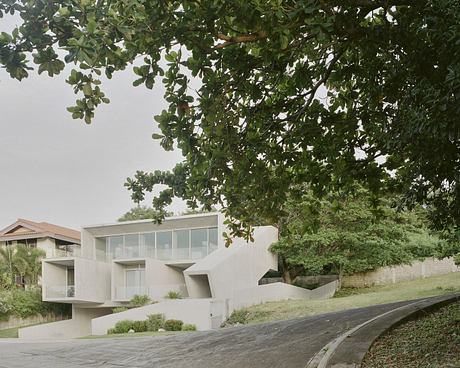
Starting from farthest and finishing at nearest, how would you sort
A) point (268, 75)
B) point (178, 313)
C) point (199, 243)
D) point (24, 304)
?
point (24, 304) < point (199, 243) < point (178, 313) < point (268, 75)

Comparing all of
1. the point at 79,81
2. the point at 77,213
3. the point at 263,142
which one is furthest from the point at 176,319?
the point at 77,213

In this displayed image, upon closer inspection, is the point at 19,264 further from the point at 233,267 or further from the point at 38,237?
the point at 233,267

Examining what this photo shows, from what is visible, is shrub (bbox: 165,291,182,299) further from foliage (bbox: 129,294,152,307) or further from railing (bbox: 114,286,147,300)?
railing (bbox: 114,286,147,300)

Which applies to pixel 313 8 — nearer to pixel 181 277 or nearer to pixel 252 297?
pixel 252 297

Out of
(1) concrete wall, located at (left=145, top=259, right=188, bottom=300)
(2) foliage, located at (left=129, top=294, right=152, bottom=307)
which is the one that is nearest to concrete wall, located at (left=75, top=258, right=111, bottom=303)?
(2) foliage, located at (left=129, top=294, right=152, bottom=307)

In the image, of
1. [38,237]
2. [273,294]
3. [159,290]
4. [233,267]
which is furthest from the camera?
[38,237]

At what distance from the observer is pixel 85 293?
92.3ft

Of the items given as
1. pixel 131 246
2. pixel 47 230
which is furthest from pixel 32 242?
pixel 131 246

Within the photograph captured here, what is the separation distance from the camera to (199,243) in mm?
29141

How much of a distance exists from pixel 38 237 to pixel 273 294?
22.3 metres

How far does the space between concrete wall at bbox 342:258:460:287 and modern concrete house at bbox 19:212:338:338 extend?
436cm

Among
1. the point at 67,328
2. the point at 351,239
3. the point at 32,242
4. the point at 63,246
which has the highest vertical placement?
the point at 32,242

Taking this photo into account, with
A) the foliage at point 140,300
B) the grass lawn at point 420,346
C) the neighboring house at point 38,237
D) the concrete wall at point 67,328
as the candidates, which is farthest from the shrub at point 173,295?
the grass lawn at point 420,346

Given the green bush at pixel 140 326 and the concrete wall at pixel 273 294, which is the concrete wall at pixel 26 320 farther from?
the concrete wall at pixel 273 294
